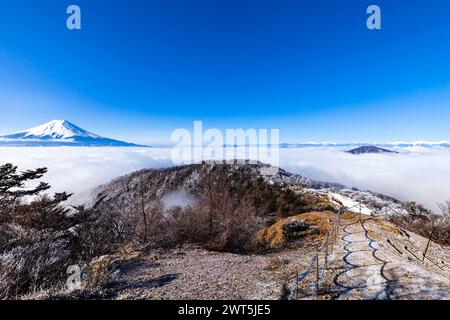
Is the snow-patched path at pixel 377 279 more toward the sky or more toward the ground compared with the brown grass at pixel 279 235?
more toward the sky

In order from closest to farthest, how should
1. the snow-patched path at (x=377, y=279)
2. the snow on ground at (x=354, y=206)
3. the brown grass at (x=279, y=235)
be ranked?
the snow-patched path at (x=377, y=279) → the brown grass at (x=279, y=235) → the snow on ground at (x=354, y=206)

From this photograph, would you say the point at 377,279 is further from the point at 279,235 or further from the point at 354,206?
the point at 354,206

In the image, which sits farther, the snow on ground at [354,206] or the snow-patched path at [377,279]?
the snow on ground at [354,206]

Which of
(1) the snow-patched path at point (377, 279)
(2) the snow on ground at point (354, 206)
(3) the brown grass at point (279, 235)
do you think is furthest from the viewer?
(2) the snow on ground at point (354, 206)

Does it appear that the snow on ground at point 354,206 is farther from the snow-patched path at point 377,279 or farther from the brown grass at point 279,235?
the snow-patched path at point 377,279

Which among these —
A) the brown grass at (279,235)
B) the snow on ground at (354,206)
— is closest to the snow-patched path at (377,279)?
the brown grass at (279,235)

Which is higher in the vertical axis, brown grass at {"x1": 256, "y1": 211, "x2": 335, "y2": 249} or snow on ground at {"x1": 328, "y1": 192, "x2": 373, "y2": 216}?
brown grass at {"x1": 256, "y1": 211, "x2": 335, "y2": 249}

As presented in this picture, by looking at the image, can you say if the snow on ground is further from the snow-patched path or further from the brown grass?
the snow-patched path

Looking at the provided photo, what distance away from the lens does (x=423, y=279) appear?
24.4 feet

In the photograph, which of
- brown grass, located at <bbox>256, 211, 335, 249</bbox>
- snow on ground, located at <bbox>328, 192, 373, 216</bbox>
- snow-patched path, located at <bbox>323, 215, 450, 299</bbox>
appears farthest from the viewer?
snow on ground, located at <bbox>328, 192, 373, 216</bbox>

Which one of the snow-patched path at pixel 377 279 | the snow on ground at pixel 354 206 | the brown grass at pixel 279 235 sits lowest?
the snow on ground at pixel 354 206

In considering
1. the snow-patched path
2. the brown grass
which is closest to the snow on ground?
the brown grass

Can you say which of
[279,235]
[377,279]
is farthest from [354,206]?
[377,279]

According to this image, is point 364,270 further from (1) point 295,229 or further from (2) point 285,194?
(2) point 285,194
